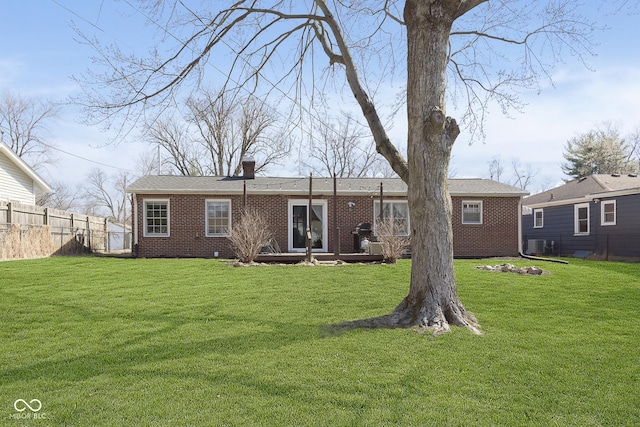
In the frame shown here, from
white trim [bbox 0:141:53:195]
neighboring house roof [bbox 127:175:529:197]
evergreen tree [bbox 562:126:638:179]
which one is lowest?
neighboring house roof [bbox 127:175:529:197]

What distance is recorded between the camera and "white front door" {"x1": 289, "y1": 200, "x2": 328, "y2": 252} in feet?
54.6

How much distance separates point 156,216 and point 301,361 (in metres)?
13.3

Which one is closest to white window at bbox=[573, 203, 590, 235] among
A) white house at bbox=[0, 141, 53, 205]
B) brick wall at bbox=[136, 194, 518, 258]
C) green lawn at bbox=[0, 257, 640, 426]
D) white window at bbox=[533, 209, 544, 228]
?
white window at bbox=[533, 209, 544, 228]

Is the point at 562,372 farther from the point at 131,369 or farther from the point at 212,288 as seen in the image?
the point at 212,288

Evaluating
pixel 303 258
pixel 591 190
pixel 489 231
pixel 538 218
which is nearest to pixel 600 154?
pixel 538 218

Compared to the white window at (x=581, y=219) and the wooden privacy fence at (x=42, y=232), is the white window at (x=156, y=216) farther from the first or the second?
the white window at (x=581, y=219)

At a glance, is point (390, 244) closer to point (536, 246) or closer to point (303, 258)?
point (303, 258)

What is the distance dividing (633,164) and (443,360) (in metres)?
37.6

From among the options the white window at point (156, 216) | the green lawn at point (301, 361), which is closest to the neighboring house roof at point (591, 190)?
the green lawn at point (301, 361)

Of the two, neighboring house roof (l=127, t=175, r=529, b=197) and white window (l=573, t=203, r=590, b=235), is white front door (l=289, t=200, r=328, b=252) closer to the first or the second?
neighboring house roof (l=127, t=175, r=529, b=197)

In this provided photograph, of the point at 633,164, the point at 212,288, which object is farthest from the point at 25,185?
the point at 633,164

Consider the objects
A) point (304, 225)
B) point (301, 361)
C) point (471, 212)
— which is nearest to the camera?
point (301, 361)

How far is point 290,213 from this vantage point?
54.5 ft

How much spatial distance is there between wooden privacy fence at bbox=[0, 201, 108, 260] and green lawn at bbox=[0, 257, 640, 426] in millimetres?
7617
